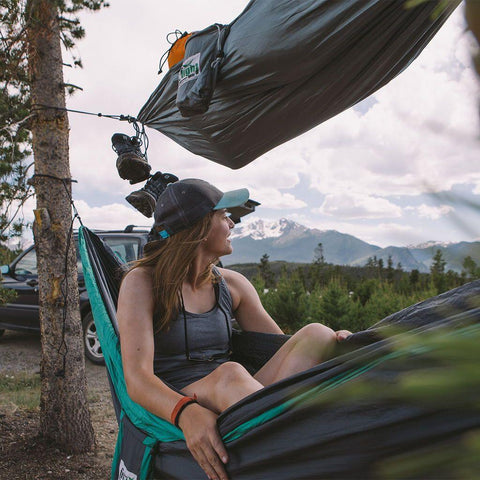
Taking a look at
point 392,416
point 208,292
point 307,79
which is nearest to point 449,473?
point 392,416

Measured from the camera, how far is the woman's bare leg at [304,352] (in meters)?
1.68

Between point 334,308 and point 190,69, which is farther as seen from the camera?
point 334,308

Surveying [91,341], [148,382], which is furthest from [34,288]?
[148,382]

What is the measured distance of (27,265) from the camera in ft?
17.8

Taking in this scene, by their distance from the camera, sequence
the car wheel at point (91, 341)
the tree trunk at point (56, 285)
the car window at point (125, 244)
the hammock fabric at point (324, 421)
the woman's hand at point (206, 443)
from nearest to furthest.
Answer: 1. the hammock fabric at point (324, 421)
2. the woman's hand at point (206, 443)
3. the tree trunk at point (56, 285)
4. the car wheel at point (91, 341)
5. the car window at point (125, 244)

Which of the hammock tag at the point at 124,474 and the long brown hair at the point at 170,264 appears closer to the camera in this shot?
the hammock tag at the point at 124,474

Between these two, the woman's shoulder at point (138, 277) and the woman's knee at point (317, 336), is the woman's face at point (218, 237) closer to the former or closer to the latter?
the woman's shoulder at point (138, 277)

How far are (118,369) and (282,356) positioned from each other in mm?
600

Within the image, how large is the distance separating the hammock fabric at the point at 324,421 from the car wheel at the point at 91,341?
Answer: 10.4ft

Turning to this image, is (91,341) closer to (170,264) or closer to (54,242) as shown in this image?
(54,242)

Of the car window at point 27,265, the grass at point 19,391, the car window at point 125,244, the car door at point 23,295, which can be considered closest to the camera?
the grass at point 19,391

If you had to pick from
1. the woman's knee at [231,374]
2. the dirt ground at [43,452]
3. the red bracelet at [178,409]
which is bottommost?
the dirt ground at [43,452]

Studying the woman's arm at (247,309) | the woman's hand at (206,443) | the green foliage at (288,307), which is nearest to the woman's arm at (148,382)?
the woman's hand at (206,443)

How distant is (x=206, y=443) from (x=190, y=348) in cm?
60
